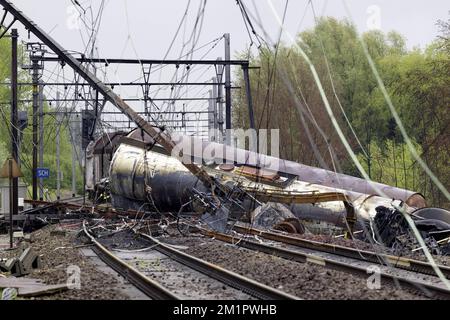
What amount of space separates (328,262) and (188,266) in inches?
98.8

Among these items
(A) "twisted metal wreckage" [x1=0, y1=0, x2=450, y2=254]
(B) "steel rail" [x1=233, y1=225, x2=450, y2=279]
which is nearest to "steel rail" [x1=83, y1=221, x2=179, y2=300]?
(A) "twisted metal wreckage" [x1=0, y1=0, x2=450, y2=254]

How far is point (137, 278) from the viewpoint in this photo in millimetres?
11453

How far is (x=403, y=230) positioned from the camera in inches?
646

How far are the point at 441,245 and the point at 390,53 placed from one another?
42.0 meters

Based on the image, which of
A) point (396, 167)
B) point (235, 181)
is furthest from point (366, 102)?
point (235, 181)

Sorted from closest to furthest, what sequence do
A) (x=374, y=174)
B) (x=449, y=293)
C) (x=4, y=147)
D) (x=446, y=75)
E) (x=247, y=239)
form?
1. (x=449, y=293)
2. (x=247, y=239)
3. (x=446, y=75)
4. (x=374, y=174)
5. (x=4, y=147)

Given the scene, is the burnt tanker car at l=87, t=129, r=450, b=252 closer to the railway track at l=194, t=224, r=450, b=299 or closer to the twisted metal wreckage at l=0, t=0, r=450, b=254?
the twisted metal wreckage at l=0, t=0, r=450, b=254

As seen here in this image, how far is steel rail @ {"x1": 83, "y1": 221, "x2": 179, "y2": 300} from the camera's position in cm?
986

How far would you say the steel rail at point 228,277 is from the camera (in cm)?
959

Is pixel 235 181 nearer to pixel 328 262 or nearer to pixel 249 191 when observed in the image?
pixel 249 191

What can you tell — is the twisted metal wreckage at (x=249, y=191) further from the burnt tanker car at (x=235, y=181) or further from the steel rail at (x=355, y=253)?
the steel rail at (x=355, y=253)
